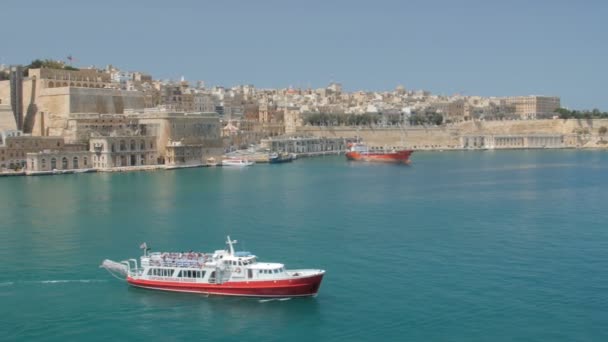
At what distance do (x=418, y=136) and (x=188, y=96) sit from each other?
2537 cm

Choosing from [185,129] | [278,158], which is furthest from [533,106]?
[185,129]

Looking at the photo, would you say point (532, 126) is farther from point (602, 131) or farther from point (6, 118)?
point (6, 118)

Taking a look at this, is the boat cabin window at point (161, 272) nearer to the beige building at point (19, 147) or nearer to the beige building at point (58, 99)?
the beige building at point (19, 147)

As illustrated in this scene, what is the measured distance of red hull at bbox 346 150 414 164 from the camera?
168ft

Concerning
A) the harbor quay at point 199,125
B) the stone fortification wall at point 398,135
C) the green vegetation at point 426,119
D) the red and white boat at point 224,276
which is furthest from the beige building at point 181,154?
the green vegetation at point 426,119

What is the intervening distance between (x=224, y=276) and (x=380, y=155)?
1683 inches

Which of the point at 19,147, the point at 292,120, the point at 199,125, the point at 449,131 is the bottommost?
the point at 19,147

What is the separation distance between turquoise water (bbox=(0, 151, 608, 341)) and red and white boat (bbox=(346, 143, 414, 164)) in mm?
21716

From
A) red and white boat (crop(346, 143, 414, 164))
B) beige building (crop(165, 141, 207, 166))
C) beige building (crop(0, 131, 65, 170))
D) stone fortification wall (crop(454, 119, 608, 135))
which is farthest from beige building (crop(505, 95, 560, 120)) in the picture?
beige building (crop(0, 131, 65, 170))

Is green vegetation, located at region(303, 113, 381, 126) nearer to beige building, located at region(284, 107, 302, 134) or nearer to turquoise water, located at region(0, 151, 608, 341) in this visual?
beige building, located at region(284, 107, 302, 134)

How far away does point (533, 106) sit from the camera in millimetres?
94438

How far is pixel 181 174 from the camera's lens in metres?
38.0

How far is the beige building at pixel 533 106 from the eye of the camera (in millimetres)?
94125

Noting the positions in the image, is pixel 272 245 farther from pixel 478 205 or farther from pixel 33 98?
pixel 33 98
